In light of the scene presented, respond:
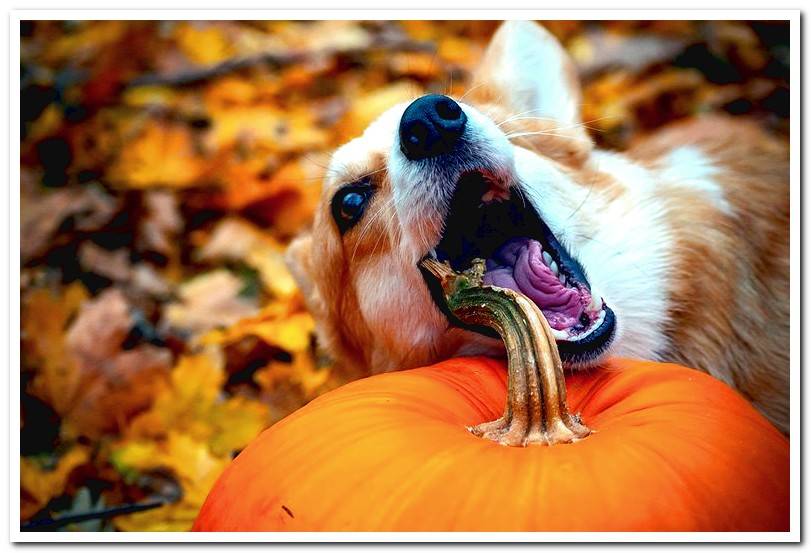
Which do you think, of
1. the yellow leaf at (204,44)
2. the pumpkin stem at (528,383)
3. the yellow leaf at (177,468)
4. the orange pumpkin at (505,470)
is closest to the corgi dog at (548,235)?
the pumpkin stem at (528,383)

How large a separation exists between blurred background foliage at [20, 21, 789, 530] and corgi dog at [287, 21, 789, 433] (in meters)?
0.33

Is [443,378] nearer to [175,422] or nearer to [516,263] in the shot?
[516,263]

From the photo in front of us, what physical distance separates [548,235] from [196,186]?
1998mm

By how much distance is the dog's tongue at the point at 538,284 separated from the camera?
169 centimetres

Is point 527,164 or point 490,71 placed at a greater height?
point 490,71

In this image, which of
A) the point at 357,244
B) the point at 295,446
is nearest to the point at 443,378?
the point at 295,446

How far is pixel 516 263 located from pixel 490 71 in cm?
83

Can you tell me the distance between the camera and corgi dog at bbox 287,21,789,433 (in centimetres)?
174

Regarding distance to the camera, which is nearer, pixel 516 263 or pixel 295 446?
pixel 295 446

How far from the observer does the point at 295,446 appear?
1330 mm

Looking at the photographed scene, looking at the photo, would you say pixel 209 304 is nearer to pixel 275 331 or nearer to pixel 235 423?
pixel 275 331

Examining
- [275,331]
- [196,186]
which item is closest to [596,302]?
[275,331]

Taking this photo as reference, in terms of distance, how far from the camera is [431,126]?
5.52ft
